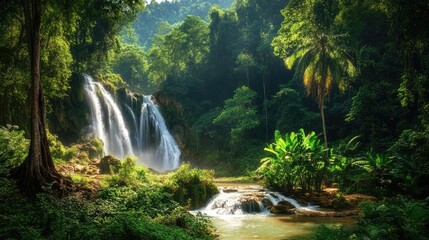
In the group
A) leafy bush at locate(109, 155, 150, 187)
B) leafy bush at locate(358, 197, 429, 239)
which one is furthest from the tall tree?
leafy bush at locate(358, 197, 429, 239)

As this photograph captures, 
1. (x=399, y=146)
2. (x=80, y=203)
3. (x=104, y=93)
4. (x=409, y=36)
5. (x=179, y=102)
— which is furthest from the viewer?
(x=179, y=102)

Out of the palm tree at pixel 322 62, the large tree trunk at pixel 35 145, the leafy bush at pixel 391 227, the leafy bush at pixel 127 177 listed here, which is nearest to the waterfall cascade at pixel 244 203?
the leafy bush at pixel 127 177

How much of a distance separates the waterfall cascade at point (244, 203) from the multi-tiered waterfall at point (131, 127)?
594 inches

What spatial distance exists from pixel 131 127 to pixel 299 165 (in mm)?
19768

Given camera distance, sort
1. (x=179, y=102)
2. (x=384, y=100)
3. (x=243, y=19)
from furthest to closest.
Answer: (x=243, y=19) → (x=179, y=102) → (x=384, y=100)

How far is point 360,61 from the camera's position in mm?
27328

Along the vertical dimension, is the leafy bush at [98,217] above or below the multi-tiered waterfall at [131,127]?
below

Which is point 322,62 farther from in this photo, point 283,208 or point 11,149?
point 11,149

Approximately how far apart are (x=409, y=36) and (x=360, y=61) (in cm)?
1446

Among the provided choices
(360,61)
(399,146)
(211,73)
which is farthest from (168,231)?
(211,73)

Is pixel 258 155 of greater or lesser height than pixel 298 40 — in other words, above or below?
below

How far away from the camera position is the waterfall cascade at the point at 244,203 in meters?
15.8

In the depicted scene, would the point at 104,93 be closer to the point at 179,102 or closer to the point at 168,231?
the point at 179,102

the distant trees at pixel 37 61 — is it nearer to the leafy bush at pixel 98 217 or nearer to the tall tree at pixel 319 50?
the leafy bush at pixel 98 217
